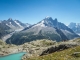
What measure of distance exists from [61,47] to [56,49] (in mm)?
1968

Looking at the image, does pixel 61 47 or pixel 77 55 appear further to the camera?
pixel 61 47

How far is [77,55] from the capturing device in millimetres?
27672

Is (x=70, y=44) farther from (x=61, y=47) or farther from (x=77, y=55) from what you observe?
(x=77, y=55)

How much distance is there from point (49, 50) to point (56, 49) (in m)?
2.54

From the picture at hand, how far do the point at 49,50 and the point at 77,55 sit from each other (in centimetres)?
2556

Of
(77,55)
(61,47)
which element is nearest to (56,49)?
(61,47)

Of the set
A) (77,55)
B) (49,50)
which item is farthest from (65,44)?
(77,55)

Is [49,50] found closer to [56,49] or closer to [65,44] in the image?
[56,49]

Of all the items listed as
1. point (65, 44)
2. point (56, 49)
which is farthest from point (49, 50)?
point (65, 44)

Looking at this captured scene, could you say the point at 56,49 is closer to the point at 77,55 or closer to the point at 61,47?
the point at 61,47

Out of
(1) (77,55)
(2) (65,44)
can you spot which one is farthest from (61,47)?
(1) (77,55)

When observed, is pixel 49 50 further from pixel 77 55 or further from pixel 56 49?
pixel 77 55

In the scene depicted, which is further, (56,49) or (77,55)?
(56,49)

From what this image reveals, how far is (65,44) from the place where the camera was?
2057 inches
